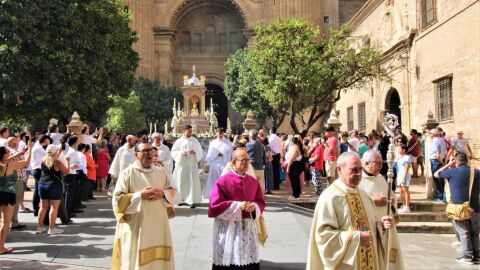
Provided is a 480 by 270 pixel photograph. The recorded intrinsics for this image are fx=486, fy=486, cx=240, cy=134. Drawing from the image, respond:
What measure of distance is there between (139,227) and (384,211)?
273 centimetres

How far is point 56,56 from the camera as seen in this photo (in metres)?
19.7

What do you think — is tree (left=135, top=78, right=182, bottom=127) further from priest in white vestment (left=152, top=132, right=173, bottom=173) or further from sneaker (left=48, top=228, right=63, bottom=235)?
sneaker (left=48, top=228, right=63, bottom=235)

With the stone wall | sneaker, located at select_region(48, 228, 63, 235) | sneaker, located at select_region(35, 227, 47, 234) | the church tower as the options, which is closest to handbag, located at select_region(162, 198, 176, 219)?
sneaker, located at select_region(48, 228, 63, 235)

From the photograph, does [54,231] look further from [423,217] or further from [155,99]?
[155,99]

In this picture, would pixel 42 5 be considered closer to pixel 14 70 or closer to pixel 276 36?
pixel 14 70

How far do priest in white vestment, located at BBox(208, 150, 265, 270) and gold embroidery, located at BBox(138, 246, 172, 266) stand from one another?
1.77 ft

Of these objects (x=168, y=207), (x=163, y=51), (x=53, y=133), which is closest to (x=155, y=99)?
(x=163, y=51)

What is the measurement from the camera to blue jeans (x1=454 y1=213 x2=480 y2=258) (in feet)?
27.5

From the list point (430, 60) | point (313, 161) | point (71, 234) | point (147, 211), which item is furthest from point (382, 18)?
point (147, 211)

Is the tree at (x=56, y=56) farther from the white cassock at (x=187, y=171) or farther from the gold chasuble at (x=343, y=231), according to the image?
the gold chasuble at (x=343, y=231)

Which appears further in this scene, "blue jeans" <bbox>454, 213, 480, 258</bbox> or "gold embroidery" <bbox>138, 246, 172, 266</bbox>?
"blue jeans" <bbox>454, 213, 480, 258</bbox>

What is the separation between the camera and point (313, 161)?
43.7 ft

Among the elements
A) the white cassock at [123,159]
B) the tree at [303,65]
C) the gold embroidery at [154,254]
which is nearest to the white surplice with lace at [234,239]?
the gold embroidery at [154,254]

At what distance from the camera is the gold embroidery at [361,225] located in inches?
170
